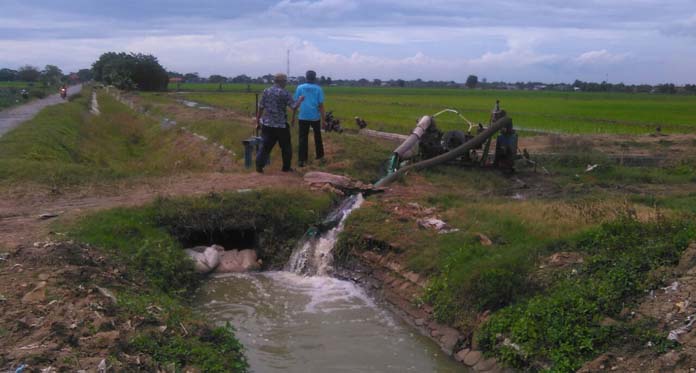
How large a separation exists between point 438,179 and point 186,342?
278 inches

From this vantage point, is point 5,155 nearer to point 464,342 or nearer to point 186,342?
point 186,342

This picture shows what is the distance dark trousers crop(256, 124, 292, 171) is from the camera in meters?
11.4

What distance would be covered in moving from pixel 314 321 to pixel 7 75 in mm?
133315

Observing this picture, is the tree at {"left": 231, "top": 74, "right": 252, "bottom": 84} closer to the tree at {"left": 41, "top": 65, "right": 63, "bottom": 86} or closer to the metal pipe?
the tree at {"left": 41, "top": 65, "right": 63, "bottom": 86}

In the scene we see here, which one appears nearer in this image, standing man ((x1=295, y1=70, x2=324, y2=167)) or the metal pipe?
standing man ((x1=295, y1=70, x2=324, y2=167))

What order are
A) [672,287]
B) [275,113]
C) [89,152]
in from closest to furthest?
[672,287] → [275,113] → [89,152]

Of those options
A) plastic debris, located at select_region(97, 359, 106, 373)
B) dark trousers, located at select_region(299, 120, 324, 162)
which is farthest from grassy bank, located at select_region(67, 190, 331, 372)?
dark trousers, located at select_region(299, 120, 324, 162)

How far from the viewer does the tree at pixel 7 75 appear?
121 m

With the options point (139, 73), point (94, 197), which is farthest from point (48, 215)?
point (139, 73)

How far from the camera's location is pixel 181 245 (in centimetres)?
921

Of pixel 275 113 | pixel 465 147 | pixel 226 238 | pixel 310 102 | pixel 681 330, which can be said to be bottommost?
pixel 226 238

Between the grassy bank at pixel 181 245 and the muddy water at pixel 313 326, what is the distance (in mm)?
350

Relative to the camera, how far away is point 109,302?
6.00 meters

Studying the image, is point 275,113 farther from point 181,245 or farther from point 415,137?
point 181,245
